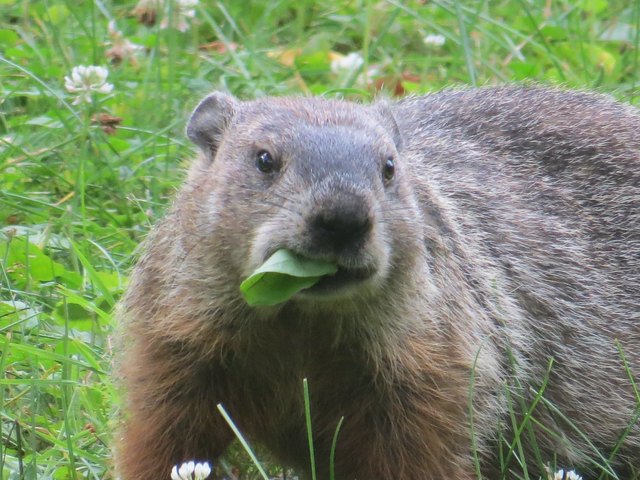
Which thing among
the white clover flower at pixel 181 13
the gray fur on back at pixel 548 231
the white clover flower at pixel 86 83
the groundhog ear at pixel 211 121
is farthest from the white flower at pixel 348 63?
the groundhog ear at pixel 211 121

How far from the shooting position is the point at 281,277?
3.94m

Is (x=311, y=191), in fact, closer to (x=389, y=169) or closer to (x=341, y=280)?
(x=341, y=280)

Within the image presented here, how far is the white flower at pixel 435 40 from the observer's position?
805cm

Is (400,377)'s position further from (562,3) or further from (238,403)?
(562,3)

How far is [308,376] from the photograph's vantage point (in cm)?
440

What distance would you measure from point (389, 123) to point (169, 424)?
1.30 meters

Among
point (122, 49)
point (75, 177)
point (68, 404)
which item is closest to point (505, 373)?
point (68, 404)

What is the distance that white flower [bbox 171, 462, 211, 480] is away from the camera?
13.1 ft

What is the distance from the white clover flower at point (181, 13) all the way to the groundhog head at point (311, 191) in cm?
277

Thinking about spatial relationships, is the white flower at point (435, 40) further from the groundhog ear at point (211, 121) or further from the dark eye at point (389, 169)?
the dark eye at point (389, 169)

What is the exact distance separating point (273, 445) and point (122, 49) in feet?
11.6

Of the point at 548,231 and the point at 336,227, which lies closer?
the point at 336,227

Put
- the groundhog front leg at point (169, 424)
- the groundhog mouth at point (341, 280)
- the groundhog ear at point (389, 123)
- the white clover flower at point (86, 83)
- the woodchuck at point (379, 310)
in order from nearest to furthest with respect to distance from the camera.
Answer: the groundhog mouth at point (341, 280), the woodchuck at point (379, 310), the groundhog front leg at point (169, 424), the groundhog ear at point (389, 123), the white clover flower at point (86, 83)

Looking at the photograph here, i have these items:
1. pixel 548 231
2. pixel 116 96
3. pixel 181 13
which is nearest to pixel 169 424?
pixel 548 231
